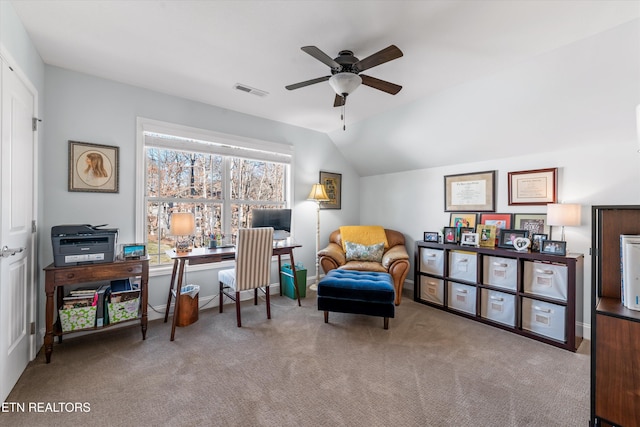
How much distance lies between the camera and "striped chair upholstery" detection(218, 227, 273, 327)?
9.26 feet

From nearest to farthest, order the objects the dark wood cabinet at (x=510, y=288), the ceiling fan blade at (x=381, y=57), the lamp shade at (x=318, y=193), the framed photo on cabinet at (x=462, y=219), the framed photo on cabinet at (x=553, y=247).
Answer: the ceiling fan blade at (x=381, y=57) → the dark wood cabinet at (x=510, y=288) → the framed photo on cabinet at (x=553, y=247) → the framed photo on cabinet at (x=462, y=219) → the lamp shade at (x=318, y=193)

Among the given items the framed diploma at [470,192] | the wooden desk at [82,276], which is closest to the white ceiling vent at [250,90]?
the wooden desk at [82,276]

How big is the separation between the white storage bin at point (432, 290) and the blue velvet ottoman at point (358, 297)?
0.92m

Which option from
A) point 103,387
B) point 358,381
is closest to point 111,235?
point 103,387

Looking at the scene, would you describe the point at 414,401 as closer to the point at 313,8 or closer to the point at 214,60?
the point at 313,8

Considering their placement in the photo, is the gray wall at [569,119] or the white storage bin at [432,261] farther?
the white storage bin at [432,261]

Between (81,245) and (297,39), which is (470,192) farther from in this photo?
(81,245)

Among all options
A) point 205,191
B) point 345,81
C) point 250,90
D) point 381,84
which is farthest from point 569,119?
point 205,191

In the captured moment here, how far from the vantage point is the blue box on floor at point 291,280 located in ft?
12.5

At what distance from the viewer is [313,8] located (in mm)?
1769

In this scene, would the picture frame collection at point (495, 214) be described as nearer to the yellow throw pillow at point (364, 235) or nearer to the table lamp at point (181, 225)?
the yellow throw pillow at point (364, 235)

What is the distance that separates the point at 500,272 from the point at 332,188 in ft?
8.64

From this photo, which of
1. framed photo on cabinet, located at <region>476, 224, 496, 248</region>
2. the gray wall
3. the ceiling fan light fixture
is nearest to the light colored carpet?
framed photo on cabinet, located at <region>476, 224, 496, 248</region>

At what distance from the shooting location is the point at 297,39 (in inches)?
82.0
